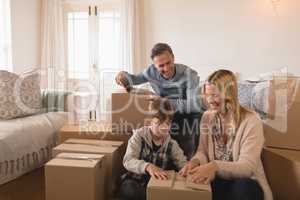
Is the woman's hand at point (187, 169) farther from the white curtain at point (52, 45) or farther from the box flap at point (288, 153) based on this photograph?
the white curtain at point (52, 45)

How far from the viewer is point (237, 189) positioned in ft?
5.23

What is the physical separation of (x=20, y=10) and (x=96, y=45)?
1116 millimetres

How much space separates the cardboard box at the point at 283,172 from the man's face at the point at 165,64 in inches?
31.4

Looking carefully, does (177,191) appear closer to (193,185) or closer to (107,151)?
(193,185)

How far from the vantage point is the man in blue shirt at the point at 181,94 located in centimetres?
217

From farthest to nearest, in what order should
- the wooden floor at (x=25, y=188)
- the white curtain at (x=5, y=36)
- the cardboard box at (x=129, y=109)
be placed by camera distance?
the white curtain at (x=5, y=36) < the wooden floor at (x=25, y=188) < the cardboard box at (x=129, y=109)

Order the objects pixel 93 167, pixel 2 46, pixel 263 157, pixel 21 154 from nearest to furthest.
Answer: pixel 93 167, pixel 263 157, pixel 21 154, pixel 2 46

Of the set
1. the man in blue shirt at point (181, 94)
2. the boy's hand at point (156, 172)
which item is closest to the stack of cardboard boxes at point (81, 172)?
the boy's hand at point (156, 172)

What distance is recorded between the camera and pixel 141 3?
4.54 m

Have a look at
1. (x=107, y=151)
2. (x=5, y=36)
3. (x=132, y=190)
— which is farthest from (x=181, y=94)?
(x=5, y=36)

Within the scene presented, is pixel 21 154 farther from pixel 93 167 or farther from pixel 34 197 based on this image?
pixel 93 167

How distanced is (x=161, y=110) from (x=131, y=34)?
270 cm

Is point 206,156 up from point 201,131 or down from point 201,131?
down

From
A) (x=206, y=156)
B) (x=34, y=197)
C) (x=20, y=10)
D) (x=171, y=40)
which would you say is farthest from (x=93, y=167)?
(x=20, y=10)
